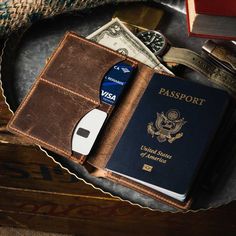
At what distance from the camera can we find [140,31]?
35.5 inches

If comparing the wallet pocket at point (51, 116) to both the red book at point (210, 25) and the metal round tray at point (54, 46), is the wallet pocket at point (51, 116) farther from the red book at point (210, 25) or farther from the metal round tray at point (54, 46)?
the red book at point (210, 25)

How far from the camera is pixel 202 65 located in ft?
2.76

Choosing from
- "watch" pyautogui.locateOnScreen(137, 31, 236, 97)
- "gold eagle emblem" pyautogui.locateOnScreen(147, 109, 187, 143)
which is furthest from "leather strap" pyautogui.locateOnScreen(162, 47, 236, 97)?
"gold eagle emblem" pyautogui.locateOnScreen(147, 109, 187, 143)

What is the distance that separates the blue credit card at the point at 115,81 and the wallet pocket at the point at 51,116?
25 millimetres

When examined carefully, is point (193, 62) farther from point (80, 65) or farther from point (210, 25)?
point (80, 65)

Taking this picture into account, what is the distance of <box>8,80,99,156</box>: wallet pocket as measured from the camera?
2.46 ft

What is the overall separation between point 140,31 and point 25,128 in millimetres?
292

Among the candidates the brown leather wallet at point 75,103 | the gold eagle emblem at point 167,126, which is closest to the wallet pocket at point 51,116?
the brown leather wallet at point 75,103

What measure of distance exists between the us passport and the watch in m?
0.07

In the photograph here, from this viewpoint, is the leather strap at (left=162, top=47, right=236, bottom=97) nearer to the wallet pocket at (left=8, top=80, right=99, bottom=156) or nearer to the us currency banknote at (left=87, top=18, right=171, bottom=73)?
the us currency banknote at (left=87, top=18, right=171, bottom=73)

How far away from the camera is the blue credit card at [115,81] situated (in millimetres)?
777

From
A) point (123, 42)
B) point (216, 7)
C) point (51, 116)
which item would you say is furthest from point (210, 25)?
point (51, 116)

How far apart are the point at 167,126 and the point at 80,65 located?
18 centimetres

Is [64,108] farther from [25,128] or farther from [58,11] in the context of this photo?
[58,11]
